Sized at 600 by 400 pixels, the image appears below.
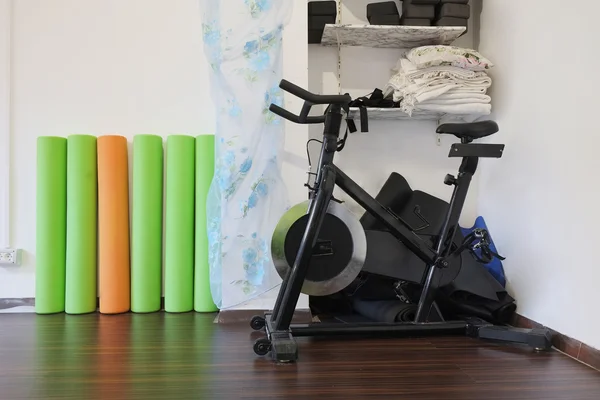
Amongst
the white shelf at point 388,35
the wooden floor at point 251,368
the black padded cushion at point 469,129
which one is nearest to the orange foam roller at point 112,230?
the wooden floor at point 251,368

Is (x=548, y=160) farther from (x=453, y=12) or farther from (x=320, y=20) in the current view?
(x=320, y=20)

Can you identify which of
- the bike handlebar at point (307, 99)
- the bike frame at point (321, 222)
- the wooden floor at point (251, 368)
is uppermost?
the bike handlebar at point (307, 99)

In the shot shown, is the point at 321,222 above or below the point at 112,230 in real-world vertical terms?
above

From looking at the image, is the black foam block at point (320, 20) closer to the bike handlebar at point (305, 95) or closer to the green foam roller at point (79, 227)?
the bike handlebar at point (305, 95)

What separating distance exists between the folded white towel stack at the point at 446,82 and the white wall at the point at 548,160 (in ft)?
0.45

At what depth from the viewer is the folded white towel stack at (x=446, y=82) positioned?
7.64 ft

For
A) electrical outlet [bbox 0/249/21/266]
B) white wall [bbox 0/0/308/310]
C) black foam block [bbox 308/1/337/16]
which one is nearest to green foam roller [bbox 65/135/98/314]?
white wall [bbox 0/0/308/310]

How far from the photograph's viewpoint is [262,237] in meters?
2.25

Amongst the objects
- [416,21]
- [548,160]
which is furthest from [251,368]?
[416,21]

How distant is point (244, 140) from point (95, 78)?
99cm

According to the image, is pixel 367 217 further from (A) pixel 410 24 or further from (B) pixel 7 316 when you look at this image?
(B) pixel 7 316

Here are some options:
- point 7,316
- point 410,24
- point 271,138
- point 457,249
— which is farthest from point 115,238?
point 410,24

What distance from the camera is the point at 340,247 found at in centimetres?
193

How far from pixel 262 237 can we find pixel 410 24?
4.57 feet
